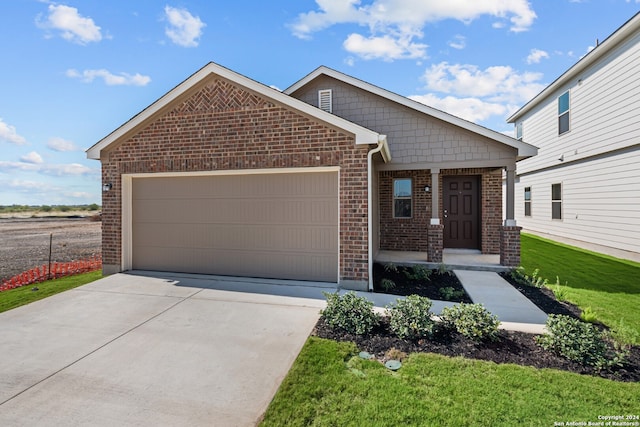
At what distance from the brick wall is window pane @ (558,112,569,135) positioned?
10.7 m

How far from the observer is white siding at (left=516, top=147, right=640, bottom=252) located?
8.89 meters

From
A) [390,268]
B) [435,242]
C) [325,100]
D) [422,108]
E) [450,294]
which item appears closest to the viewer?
[450,294]

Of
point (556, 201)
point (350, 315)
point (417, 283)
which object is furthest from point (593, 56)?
point (350, 315)

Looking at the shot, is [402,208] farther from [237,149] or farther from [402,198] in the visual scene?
[237,149]

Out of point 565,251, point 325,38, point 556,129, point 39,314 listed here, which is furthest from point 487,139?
point 39,314

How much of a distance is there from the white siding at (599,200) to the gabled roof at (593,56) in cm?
326

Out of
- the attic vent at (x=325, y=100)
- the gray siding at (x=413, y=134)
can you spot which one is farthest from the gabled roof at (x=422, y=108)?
the attic vent at (x=325, y=100)

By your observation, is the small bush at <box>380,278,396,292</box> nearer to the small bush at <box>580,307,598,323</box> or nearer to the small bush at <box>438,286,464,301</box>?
the small bush at <box>438,286,464,301</box>

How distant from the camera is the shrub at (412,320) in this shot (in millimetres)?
3953

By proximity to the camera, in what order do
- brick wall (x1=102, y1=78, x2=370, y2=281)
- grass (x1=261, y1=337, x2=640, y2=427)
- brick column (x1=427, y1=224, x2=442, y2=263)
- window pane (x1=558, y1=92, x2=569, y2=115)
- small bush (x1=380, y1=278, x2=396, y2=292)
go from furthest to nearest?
window pane (x1=558, y1=92, x2=569, y2=115)
brick column (x1=427, y1=224, x2=442, y2=263)
small bush (x1=380, y1=278, x2=396, y2=292)
brick wall (x1=102, y1=78, x2=370, y2=281)
grass (x1=261, y1=337, x2=640, y2=427)

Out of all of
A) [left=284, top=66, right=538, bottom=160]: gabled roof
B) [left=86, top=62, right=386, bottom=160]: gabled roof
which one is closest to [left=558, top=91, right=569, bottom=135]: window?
[left=284, top=66, right=538, bottom=160]: gabled roof

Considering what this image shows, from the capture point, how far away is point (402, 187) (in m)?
10.4

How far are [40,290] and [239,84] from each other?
600 cm

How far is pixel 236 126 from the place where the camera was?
6828mm
